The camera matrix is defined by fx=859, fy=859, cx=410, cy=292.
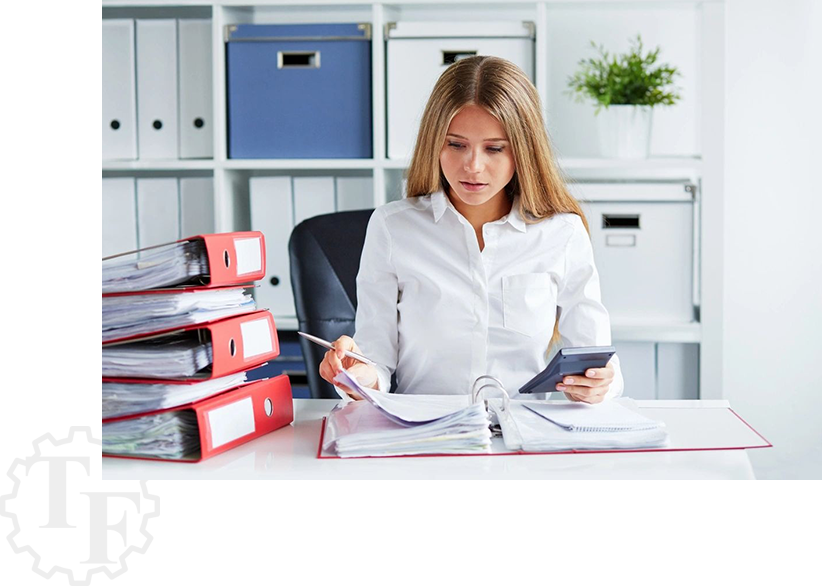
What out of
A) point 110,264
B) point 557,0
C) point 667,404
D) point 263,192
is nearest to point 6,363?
point 110,264

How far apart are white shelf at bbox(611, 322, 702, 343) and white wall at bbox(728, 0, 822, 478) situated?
37 centimetres

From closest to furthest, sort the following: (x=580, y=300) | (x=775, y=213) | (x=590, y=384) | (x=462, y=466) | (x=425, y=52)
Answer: (x=462, y=466) → (x=590, y=384) → (x=580, y=300) → (x=425, y=52) → (x=775, y=213)

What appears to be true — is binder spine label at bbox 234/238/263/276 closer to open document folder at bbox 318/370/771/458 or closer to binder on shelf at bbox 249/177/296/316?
open document folder at bbox 318/370/771/458

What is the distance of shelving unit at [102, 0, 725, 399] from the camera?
1916 mm

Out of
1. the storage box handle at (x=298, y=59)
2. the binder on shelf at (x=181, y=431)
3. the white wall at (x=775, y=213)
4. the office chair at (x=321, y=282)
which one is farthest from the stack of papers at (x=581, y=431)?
the white wall at (x=775, y=213)

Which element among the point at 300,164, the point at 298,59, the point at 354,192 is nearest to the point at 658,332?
the point at 354,192

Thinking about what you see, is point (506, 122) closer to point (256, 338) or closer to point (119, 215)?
point (256, 338)

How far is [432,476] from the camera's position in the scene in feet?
2.42

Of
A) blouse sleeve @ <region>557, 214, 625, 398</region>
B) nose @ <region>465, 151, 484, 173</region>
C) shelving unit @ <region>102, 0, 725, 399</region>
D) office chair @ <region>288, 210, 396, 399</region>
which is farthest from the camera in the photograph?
shelving unit @ <region>102, 0, 725, 399</region>

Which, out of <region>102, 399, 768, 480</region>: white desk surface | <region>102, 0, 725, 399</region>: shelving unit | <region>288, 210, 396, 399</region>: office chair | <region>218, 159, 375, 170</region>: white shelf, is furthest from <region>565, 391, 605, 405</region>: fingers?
<region>218, 159, 375, 170</region>: white shelf

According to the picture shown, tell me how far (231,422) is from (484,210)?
1.86 feet

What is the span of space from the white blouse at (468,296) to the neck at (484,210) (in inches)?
0.8

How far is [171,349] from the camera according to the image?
774 mm

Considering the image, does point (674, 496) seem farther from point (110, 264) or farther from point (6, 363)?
point (6, 363)
